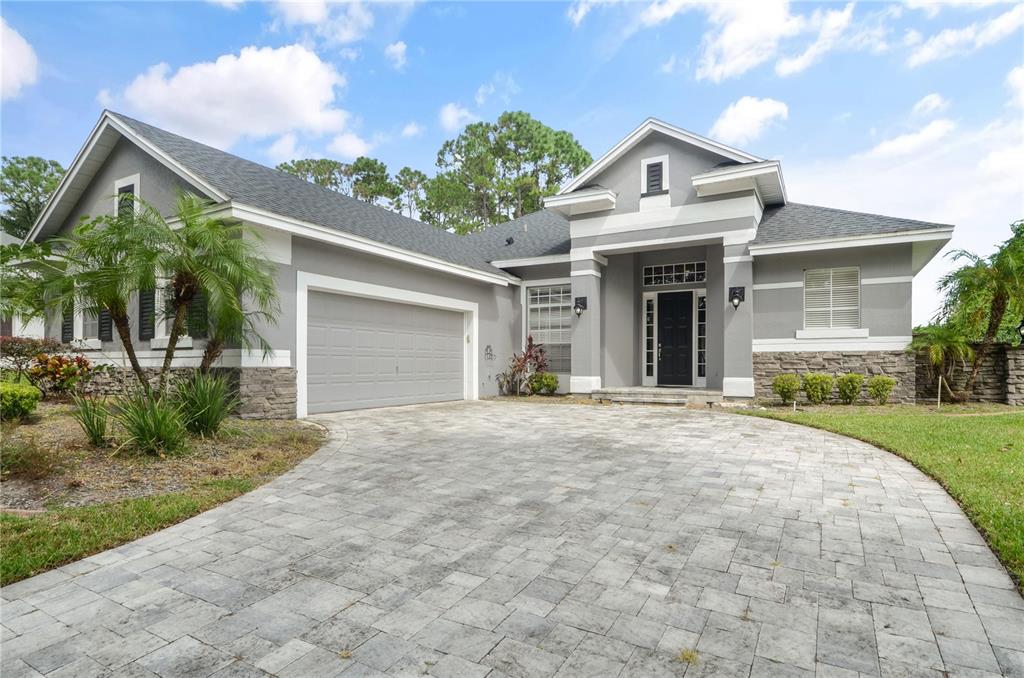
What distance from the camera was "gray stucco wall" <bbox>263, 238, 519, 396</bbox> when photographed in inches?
347

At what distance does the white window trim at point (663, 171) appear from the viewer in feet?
39.9

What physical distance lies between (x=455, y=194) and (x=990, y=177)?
2300cm

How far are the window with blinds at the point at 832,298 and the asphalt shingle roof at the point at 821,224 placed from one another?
32.7 inches

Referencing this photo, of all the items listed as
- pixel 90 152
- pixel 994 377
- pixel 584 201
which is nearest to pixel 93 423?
pixel 90 152

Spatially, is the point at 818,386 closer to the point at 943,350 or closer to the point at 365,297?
the point at 943,350

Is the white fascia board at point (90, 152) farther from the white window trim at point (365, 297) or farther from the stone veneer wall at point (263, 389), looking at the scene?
the stone veneer wall at point (263, 389)

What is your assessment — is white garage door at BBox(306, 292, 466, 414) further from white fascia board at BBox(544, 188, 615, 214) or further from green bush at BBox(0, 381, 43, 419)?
white fascia board at BBox(544, 188, 615, 214)

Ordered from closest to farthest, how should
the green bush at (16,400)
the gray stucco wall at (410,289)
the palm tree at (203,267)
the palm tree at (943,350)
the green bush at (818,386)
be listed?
1. the palm tree at (203,267)
2. the green bush at (16,400)
3. the gray stucco wall at (410,289)
4. the palm tree at (943,350)
5. the green bush at (818,386)

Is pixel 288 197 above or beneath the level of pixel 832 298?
above

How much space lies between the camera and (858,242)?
10.6 metres

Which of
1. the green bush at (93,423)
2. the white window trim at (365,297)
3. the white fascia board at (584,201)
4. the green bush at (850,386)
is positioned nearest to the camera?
the green bush at (93,423)

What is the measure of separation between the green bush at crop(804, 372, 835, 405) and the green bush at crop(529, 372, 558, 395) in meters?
5.84

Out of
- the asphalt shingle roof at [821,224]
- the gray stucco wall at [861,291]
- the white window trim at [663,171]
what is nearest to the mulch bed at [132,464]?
the white window trim at [663,171]

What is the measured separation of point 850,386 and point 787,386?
1.30m
